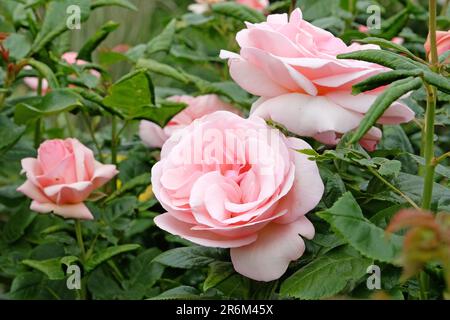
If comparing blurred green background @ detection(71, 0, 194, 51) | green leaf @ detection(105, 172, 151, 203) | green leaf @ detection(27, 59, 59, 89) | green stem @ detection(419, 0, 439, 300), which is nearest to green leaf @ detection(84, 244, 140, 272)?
green leaf @ detection(105, 172, 151, 203)

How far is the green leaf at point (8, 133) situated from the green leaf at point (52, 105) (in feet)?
0.15

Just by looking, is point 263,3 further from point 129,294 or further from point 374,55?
point 374,55

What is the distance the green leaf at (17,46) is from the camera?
1.19 meters

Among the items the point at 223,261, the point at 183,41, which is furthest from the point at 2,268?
the point at 183,41

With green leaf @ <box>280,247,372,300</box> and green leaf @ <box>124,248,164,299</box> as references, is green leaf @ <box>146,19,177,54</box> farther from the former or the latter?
green leaf @ <box>280,247,372,300</box>

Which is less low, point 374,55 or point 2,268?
point 374,55

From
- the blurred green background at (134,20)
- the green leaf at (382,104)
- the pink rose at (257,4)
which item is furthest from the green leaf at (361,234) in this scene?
the blurred green background at (134,20)

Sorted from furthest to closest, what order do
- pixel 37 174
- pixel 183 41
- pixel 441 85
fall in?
pixel 183 41 → pixel 37 174 → pixel 441 85

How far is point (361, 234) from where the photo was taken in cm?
63

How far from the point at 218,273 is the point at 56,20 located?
0.54m

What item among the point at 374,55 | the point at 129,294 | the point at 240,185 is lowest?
the point at 129,294

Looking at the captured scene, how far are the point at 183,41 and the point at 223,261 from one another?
2.52ft

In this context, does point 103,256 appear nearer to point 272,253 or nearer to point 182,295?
point 182,295

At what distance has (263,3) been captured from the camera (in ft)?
5.15
